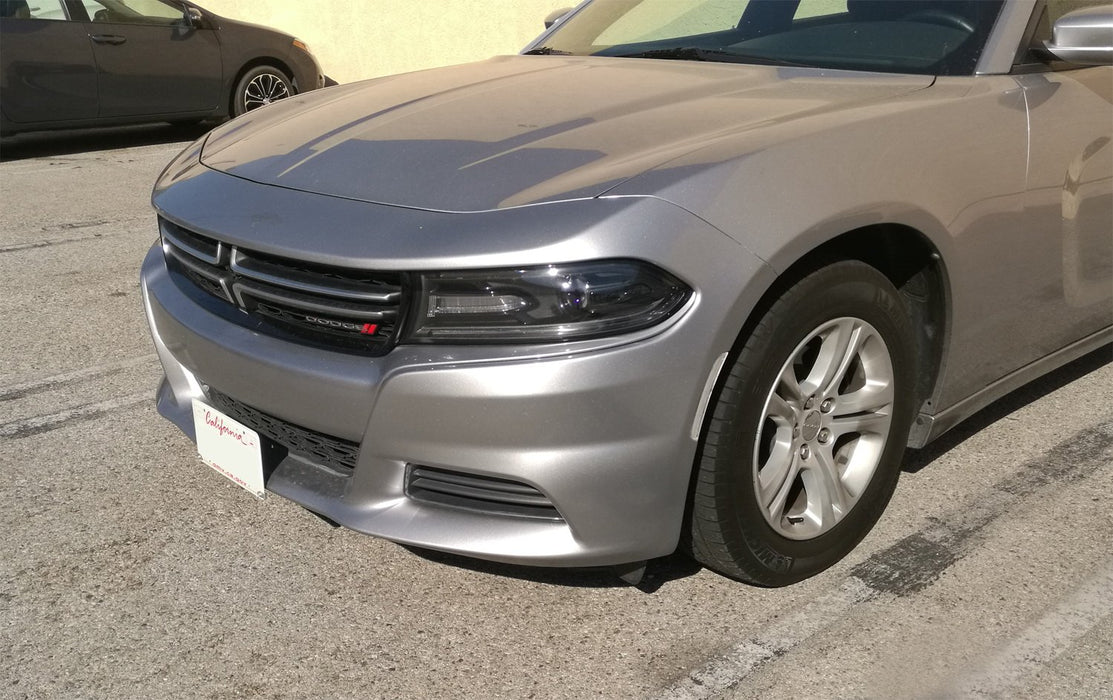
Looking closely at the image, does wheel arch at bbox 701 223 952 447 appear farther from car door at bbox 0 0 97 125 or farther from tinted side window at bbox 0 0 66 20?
tinted side window at bbox 0 0 66 20

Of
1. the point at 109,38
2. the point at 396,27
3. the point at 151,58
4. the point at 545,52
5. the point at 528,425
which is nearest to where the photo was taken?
the point at 528,425

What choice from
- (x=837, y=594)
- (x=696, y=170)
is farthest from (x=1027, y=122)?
(x=837, y=594)

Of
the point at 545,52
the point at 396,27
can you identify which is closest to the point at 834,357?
the point at 545,52

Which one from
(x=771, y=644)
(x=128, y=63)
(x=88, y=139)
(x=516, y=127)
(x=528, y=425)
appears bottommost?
(x=88, y=139)

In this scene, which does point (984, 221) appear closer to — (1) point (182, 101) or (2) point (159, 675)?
(2) point (159, 675)

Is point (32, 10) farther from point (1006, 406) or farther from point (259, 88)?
point (1006, 406)

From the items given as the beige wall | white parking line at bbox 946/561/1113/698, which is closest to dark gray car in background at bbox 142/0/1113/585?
white parking line at bbox 946/561/1113/698

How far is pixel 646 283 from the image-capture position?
2.28 metres

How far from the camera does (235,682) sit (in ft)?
8.13

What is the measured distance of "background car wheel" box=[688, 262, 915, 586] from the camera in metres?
2.46

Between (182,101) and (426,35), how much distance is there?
269 centimetres

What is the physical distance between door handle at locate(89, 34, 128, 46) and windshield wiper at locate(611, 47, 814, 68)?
651 centimetres

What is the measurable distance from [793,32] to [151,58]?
23.2ft

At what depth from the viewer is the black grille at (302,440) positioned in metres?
2.52
